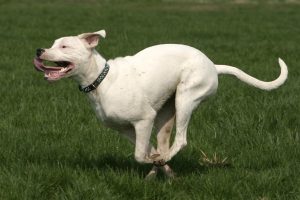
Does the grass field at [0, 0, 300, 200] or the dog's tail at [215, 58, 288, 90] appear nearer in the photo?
the grass field at [0, 0, 300, 200]

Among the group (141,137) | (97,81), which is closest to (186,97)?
(141,137)

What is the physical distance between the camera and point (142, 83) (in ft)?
19.2

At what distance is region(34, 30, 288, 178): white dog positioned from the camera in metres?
5.69

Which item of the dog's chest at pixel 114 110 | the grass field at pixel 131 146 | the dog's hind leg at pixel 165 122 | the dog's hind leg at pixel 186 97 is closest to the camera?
the grass field at pixel 131 146

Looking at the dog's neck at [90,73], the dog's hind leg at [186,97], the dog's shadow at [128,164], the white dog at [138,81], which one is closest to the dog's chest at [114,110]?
the white dog at [138,81]

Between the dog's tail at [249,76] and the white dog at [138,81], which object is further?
the dog's tail at [249,76]

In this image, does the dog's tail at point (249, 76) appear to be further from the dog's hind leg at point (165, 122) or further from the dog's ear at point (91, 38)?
the dog's ear at point (91, 38)

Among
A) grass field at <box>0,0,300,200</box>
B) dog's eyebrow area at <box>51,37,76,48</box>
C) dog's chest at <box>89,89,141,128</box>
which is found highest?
dog's eyebrow area at <box>51,37,76,48</box>

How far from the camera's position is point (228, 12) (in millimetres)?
31438

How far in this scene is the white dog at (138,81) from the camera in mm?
5688

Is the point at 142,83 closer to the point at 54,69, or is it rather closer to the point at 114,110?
the point at 114,110

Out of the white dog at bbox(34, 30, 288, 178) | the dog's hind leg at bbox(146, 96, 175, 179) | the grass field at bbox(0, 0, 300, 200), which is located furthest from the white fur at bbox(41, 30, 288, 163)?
the grass field at bbox(0, 0, 300, 200)

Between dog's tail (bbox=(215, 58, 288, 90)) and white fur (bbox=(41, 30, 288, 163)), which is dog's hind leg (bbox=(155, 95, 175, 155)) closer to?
white fur (bbox=(41, 30, 288, 163))

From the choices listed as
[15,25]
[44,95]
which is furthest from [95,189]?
[15,25]
